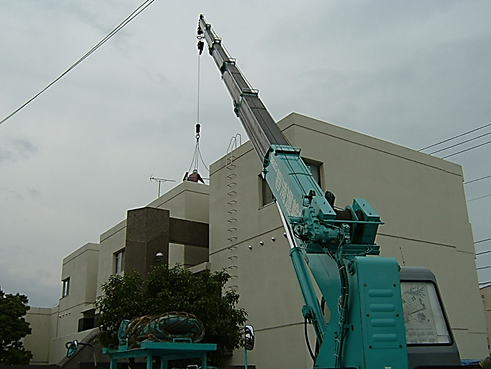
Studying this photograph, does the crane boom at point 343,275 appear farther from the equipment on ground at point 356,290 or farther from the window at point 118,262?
the window at point 118,262

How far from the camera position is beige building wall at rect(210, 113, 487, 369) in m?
19.9

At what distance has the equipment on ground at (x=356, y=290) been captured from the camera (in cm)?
688

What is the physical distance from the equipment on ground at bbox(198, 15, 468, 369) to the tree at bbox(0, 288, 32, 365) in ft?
89.2

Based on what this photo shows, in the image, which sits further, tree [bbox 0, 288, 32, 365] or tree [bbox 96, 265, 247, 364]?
tree [bbox 0, 288, 32, 365]

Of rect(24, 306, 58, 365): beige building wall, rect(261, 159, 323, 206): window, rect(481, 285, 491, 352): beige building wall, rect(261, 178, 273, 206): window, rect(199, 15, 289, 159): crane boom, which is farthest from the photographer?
rect(24, 306, 58, 365): beige building wall

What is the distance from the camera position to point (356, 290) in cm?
698

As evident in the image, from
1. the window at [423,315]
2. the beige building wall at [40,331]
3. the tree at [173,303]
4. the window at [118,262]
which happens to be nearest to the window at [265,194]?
the tree at [173,303]

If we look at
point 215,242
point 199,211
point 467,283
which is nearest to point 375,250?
point 215,242

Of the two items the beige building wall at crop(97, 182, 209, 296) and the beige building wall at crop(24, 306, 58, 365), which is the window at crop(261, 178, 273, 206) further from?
A: the beige building wall at crop(24, 306, 58, 365)

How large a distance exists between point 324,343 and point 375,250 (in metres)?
1.49

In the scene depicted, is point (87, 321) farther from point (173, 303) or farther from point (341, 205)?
point (341, 205)

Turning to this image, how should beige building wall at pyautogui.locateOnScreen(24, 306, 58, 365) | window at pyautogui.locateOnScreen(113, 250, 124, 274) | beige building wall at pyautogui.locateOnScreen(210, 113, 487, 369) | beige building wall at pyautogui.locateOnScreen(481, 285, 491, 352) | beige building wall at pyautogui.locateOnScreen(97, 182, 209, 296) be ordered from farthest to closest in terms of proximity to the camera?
beige building wall at pyautogui.locateOnScreen(24, 306, 58, 365)
beige building wall at pyautogui.locateOnScreen(481, 285, 491, 352)
window at pyautogui.locateOnScreen(113, 250, 124, 274)
beige building wall at pyautogui.locateOnScreen(97, 182, 209, 296)
beige building wall at pyautogui.locateOnScreen(210, 113, 487, 369)

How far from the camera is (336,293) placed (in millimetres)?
7789

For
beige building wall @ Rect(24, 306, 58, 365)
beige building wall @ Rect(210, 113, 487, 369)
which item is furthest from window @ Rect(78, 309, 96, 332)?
beige building wall @ Rect(210, 113, 487, 369)
